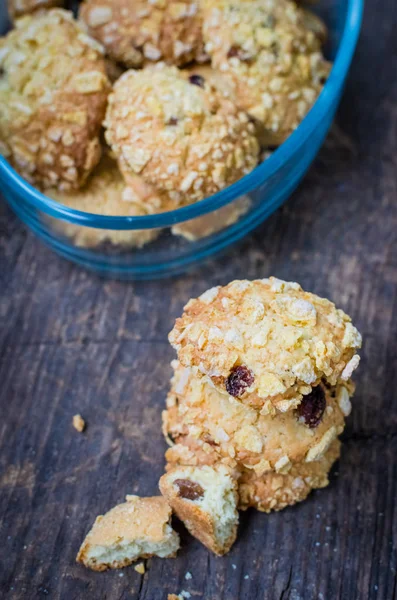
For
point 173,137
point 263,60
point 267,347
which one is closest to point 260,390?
point 267,347

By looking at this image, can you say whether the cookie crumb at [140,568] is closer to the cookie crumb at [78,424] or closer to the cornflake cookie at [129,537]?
the cornflake cookie at [129,537]

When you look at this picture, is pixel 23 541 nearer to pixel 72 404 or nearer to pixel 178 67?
pixel 72 404

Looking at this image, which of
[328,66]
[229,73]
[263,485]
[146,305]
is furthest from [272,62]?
[263,485]

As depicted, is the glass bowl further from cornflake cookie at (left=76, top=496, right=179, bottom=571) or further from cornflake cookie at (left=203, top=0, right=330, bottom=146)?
cornflake cookie at (left=76, top=496, right=179, bottom=571)

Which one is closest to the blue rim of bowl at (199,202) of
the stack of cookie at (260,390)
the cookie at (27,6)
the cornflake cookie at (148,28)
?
the stack of cookie at (260,390)

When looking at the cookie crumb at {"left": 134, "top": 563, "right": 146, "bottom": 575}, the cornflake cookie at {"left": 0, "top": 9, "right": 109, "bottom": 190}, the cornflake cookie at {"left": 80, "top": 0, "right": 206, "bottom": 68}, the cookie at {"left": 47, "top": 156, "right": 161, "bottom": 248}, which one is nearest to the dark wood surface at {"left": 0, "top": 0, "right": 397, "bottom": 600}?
the cookie crumb at {"left": 134, "top": 563, "right": 146, "bottom": 575}

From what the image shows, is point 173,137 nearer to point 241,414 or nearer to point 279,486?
point 241,414
